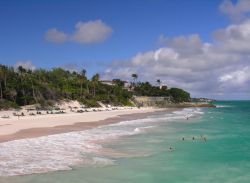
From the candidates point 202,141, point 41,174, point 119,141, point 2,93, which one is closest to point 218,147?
point 202,141

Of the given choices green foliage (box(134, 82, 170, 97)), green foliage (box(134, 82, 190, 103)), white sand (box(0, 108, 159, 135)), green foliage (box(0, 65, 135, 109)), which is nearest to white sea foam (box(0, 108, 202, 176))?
white sand (box(0, 108, 159, 135))

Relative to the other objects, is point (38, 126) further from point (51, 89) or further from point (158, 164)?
point (51, 89)

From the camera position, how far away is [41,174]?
54.7ft

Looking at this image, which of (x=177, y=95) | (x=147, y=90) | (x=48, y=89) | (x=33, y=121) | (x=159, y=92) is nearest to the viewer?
(x=33, y=121)

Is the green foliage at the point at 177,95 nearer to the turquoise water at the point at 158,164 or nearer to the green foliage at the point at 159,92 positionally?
the green foliage at the point at 159,92

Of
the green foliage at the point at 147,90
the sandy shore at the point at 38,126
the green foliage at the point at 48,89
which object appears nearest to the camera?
the sandy shore at the point at 38,126

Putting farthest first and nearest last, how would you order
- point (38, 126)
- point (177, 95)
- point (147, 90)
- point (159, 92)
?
point (177, 95) → point (159, 92) → point (147, 90) → point (38, 126)

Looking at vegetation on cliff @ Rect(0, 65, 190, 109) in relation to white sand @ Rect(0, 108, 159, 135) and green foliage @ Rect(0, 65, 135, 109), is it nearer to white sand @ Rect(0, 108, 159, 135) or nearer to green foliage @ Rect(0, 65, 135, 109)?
green foliage @ Rect(0, 65, 135, 109)

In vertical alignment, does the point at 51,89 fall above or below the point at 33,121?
above

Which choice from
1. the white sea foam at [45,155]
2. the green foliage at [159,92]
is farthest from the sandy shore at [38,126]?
the green foliage at [159,92]

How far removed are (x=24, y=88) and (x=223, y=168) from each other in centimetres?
5901

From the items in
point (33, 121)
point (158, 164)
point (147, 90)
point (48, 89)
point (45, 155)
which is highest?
point (147, 90)

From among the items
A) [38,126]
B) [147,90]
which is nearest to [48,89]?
[38,126]

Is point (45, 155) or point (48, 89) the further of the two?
point (48, 89)
